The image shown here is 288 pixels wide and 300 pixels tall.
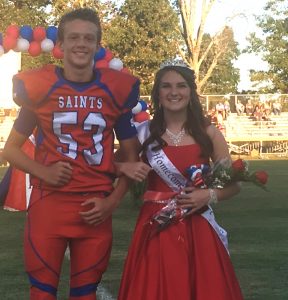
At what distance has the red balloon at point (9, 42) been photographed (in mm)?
9227

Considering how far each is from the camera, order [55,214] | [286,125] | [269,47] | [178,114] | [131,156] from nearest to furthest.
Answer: [55,214] < [131,156] < [178,114] < [286,125] < [269,47]

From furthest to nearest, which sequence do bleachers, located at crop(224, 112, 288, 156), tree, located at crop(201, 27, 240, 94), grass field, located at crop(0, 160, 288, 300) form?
tree, located at crop(201, 27, 240, 94)
bleachers, located at crop(224, 112, 288, 156)
grass field, located at crop(0, 160, 288, 300)

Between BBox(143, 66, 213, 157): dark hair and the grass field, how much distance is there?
187 centimetres

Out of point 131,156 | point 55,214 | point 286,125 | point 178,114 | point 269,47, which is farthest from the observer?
point 269,47

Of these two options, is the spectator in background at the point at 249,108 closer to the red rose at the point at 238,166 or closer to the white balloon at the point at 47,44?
the white balloon at the point at 47,44

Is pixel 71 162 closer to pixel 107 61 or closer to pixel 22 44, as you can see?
pixel 107 61

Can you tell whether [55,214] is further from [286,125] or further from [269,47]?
[269,47]

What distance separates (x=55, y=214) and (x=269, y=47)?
34389 millimetres

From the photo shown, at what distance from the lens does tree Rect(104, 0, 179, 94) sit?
29219 mm

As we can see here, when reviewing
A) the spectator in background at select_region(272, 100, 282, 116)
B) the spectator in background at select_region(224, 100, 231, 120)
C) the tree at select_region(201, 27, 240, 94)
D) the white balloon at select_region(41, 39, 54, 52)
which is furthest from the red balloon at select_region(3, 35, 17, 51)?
the tree at select_region(201, 27, 240, 94)

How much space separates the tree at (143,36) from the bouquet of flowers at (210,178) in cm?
2600

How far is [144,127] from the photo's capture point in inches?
140

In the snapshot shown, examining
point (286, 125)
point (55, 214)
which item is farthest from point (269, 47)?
point (55, 214)

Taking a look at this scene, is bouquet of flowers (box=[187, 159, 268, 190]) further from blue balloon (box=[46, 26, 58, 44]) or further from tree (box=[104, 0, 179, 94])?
tree (box=[104, 0, 179, 94])
